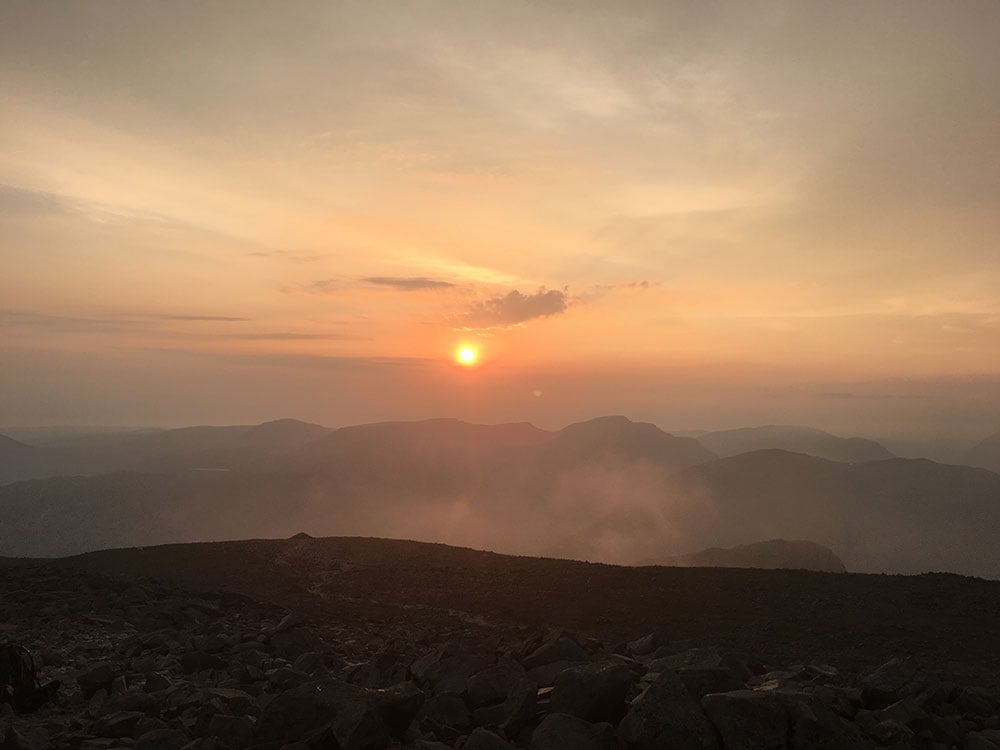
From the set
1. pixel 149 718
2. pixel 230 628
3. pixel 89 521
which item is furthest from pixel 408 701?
pixel 89 521

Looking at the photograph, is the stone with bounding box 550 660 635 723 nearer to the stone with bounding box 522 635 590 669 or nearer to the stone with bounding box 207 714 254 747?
the stone with bounding box 522 635 590 669

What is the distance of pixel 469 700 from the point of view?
10.0m

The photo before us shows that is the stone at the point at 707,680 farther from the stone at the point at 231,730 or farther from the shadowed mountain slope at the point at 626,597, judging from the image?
the shadowed mountain slope at the point at 626,597

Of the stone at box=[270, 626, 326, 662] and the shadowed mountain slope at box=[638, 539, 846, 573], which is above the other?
the stone at box=[270, 626, 326, 662]

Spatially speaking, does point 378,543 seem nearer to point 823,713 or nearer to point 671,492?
point 823,713

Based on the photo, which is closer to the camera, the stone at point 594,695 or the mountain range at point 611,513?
the stone at point 594,695

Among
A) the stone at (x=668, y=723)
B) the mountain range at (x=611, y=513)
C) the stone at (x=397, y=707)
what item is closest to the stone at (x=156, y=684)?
the stone at (x=397, y=707)

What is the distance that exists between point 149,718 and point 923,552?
164944 mm

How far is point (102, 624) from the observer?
16234 millimetres

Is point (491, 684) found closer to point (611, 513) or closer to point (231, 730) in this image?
point (231, 730)

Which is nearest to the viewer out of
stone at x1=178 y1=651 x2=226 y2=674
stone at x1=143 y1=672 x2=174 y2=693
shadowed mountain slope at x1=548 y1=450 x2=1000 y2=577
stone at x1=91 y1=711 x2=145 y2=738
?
stone at x1=91 y1=711 x2=145 y2=738

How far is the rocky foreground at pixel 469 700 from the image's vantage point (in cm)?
800

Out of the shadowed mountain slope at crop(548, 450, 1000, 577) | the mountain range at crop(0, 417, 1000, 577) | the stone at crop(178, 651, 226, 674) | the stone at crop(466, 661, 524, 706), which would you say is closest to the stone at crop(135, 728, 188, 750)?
the stone at crop(466, 661, 524, 706)

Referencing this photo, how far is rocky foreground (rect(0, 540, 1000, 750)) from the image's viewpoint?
8000mm
